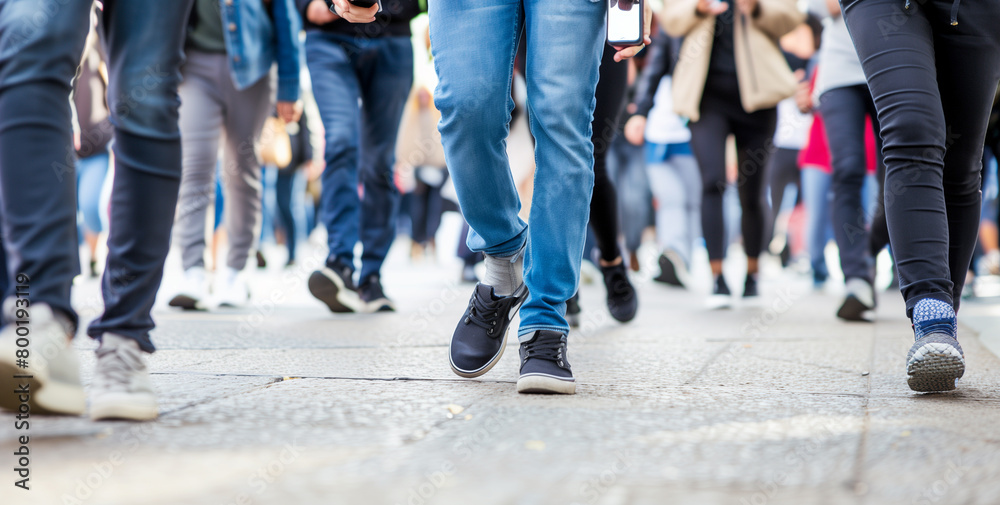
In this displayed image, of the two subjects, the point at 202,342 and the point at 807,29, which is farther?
the point at 807,29

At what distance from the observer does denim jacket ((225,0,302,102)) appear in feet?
14.2

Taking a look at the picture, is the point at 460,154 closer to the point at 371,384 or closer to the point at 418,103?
the point at 371,384

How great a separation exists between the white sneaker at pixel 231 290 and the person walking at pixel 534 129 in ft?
8.76

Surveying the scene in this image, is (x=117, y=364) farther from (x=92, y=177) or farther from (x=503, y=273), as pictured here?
(x=92, y=177)

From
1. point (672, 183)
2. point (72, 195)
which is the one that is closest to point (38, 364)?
point (72, 195)

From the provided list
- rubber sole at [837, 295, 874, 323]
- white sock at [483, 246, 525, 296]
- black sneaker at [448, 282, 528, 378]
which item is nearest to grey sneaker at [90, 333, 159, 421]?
black sneaker at [448, 282, 528, 378]

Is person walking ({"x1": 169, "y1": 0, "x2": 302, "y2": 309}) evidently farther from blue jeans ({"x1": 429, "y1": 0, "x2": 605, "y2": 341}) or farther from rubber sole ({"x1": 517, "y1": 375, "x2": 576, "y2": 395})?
rubber sole ({"x1": 517, "y1": 375, "x2": 576, "y2": 395})

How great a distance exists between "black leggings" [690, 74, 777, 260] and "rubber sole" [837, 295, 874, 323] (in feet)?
2.98

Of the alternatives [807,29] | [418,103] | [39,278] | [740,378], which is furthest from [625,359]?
[418,103]

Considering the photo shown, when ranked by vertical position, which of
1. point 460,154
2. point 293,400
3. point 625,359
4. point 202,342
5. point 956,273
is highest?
point 460,154

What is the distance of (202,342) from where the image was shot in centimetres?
310

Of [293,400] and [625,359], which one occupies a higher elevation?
[293,400]

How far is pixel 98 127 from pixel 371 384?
4418 mm

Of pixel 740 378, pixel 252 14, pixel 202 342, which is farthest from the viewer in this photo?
pixel 252 14
